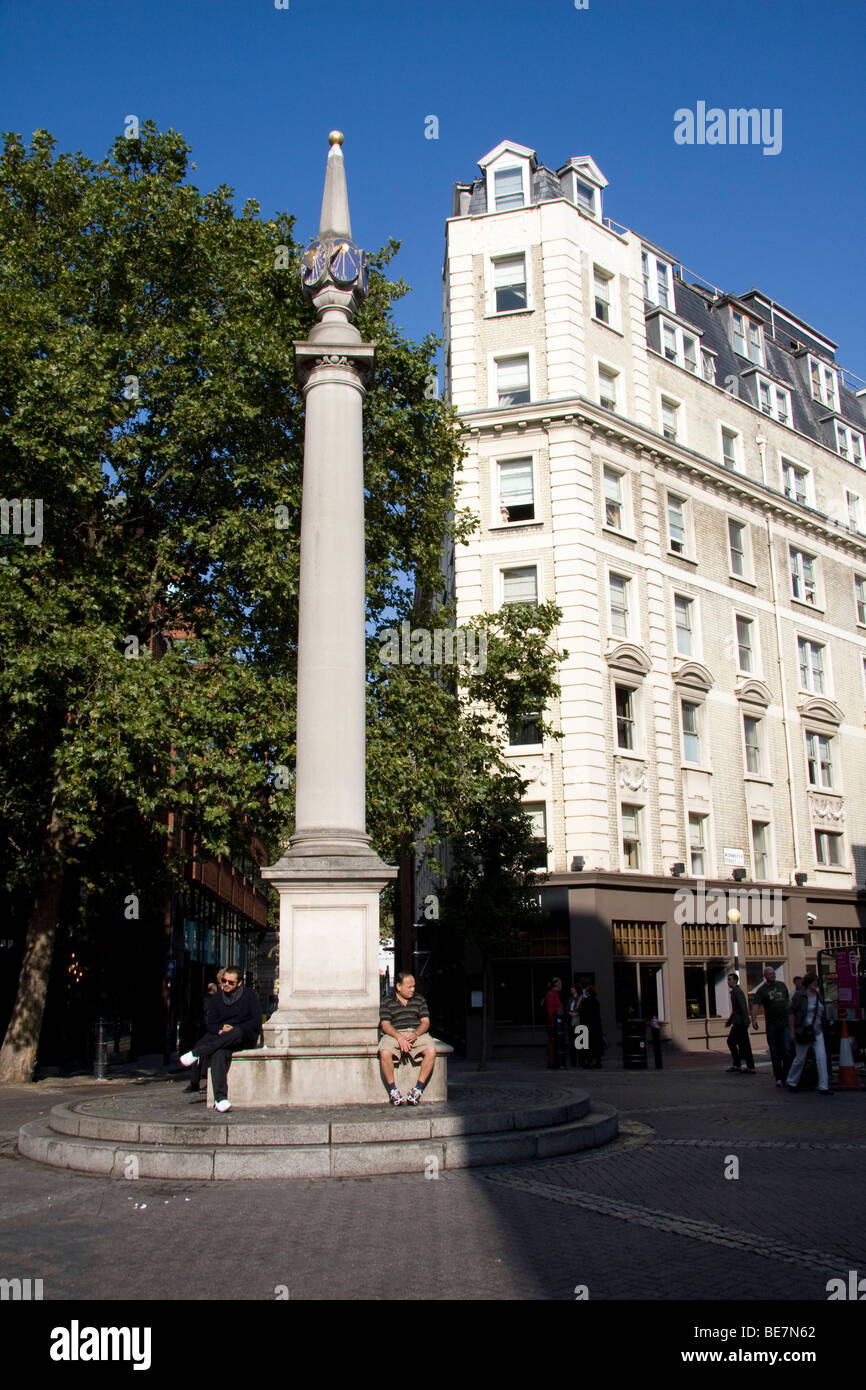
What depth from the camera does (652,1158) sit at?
10375 mm

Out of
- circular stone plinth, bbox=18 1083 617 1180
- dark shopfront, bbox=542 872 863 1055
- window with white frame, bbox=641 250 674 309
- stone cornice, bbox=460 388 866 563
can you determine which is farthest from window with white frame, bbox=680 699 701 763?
circular stone plinth, bbox=18 1083 617 1180

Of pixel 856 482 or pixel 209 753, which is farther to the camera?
pixel 856 482

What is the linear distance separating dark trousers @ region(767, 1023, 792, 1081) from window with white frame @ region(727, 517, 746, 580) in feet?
66.5

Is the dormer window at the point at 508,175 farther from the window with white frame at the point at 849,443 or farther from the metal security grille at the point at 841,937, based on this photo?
the metal security grille at the point at 841,937

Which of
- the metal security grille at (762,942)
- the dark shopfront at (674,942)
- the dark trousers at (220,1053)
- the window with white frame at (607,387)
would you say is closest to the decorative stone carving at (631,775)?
the dark shopfront at (674,942)

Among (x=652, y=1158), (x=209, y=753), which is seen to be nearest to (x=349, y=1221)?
(x=652, y=1158)

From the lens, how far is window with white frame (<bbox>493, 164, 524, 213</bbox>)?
1361 inches

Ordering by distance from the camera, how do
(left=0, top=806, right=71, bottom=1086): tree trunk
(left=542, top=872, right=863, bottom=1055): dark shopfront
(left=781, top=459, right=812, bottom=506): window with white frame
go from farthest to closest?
(left=781, top=459, right=812, bottom=506): window with white frame, (left=542, top=872, right=863, bottom=1055): dark shopfront, (left=0, top=806, right=71, bottom=1086): tree trunk

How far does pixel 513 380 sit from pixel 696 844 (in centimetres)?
1436

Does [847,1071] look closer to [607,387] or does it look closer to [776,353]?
[607,387]

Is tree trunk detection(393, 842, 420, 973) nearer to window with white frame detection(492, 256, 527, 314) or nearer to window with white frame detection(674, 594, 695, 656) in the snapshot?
window with white frame detection(674, 594, 695, 656)

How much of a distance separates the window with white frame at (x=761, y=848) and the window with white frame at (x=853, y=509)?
45.1ft

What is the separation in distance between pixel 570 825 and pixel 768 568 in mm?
13864
